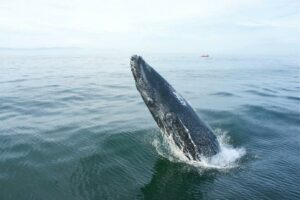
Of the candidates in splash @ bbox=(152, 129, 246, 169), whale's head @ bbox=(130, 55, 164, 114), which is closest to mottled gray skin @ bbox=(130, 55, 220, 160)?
whale's head @ bbox=(130, 55, 164, 114)

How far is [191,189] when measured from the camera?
845 centimetres

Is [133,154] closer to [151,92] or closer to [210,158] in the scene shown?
[151,92]

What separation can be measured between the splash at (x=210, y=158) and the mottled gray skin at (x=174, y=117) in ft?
0.56

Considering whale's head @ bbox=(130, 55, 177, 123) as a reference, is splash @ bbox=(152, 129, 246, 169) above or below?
below

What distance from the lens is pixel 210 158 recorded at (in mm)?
9734

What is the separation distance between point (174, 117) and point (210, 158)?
5.00ft

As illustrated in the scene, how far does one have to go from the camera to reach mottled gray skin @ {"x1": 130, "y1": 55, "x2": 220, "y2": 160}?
9.55 m

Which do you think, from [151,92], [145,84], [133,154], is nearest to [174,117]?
[151,92]

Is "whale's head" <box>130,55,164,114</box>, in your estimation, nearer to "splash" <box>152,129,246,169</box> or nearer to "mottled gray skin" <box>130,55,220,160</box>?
"mottled gray skin" <box>130,55,220,160</box>

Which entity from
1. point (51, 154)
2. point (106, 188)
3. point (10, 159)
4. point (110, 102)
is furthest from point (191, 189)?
point (110, 102)

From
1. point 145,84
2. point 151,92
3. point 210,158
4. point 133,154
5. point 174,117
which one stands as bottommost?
point 133,154

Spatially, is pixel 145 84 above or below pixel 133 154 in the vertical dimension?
above

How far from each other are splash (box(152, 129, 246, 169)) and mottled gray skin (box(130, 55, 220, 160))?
0.56 ft

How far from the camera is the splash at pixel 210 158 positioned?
9.64 metres
